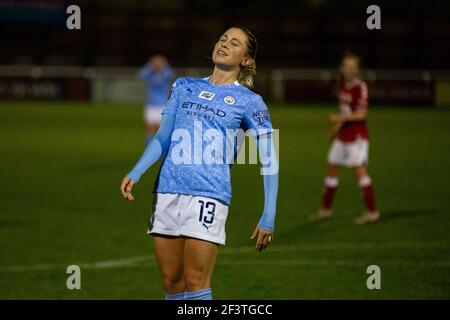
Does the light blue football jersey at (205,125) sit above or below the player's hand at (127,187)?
above

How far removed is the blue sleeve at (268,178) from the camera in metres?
5.45

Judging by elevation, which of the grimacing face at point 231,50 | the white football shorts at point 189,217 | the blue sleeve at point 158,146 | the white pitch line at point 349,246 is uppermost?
the grimacing face at point 231,50

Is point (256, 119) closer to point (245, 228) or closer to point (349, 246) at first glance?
point (349, 246)

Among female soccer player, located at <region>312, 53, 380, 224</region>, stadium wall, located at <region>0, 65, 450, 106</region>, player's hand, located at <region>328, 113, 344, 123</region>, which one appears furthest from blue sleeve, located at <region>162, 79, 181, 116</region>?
stadium wall, located at <region>0, 65, 450, 106</region>

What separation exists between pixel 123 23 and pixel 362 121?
3118 cm

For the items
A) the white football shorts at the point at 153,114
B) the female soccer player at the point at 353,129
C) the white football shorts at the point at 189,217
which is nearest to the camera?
the white football shorts at the point at 189,217

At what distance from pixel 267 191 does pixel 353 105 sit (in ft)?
22.6

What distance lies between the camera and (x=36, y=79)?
36875 mm

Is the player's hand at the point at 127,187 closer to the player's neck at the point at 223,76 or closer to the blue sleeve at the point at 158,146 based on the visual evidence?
the blue sleeve at the point at 158,146

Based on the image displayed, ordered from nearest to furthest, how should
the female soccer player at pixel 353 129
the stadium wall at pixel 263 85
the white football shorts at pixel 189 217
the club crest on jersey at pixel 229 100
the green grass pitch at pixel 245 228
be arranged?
the white football shorts at pixel 189 217, the club crest on jersey at pixel 229 100, the green grass pitch at pixel 245 228, the female soccer player at pixel 353 129, the stadium wall at pixel 263 85

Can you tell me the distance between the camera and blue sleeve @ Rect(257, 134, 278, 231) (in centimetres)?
545

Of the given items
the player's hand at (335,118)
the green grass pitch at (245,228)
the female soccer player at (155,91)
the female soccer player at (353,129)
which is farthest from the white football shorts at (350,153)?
the female soccer player at (155,91)

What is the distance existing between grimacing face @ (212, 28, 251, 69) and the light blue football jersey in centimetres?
16

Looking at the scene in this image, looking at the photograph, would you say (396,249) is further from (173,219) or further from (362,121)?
(173,219)
